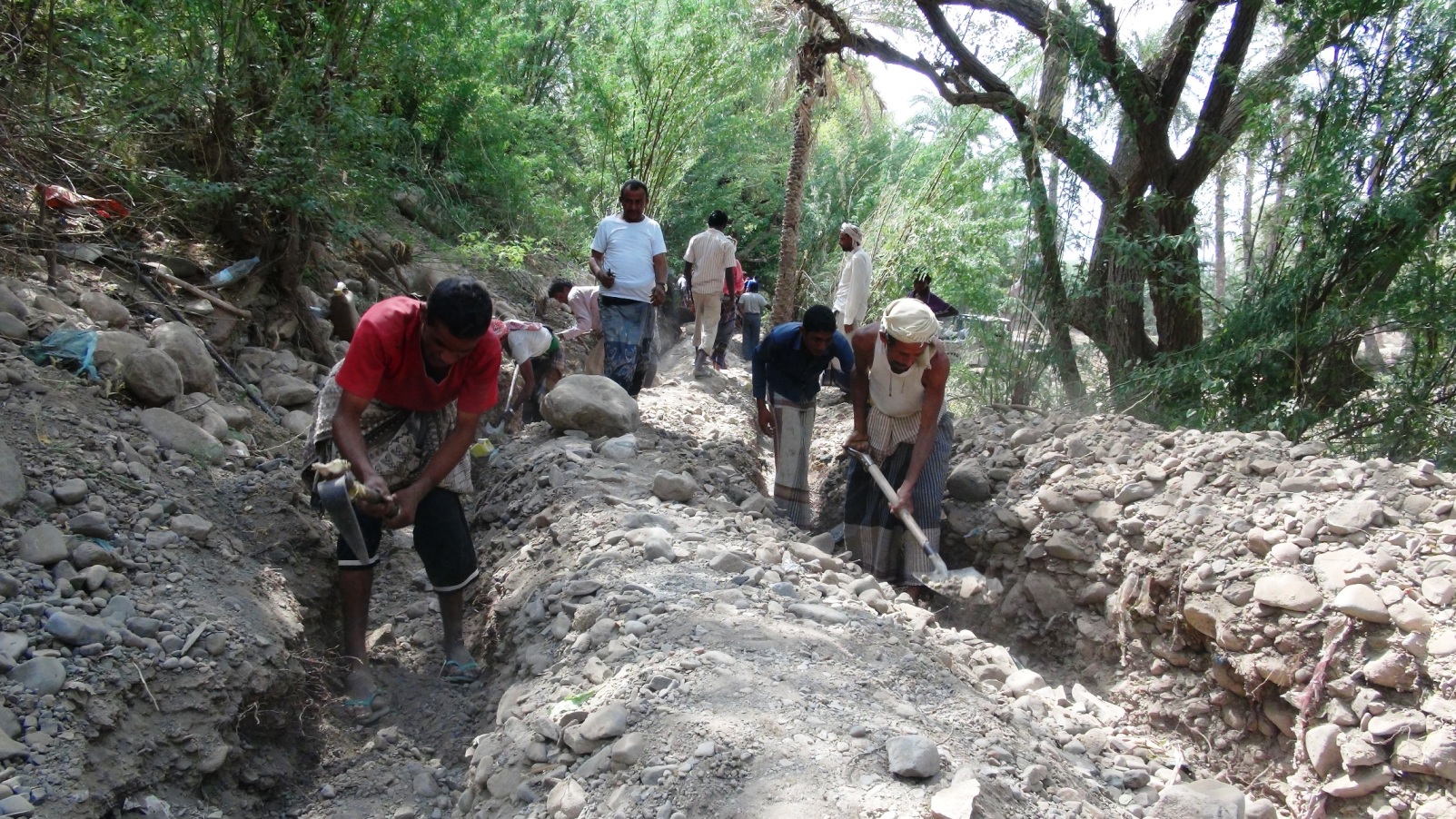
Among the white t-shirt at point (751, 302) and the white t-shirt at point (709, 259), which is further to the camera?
the white t-shirt at point (751, 302)

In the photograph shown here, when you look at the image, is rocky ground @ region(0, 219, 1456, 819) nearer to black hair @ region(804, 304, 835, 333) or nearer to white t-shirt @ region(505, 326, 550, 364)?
white t-shirt @ region(505, 326, 550, 364)

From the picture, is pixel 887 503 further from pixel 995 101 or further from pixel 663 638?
pixel 995 101

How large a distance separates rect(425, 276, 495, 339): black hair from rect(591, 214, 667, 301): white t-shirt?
305 cm

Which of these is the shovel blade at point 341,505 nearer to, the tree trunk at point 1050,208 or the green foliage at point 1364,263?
the green foliage at point 1364,263

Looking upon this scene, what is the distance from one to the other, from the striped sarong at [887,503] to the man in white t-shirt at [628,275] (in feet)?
5.62

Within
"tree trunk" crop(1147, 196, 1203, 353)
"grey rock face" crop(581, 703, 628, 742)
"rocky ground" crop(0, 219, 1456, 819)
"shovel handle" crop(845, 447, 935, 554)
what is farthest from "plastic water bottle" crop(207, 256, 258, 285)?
"tree trunk" crop(1147, 196, 1203, 353)

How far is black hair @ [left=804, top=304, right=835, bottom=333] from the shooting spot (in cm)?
471

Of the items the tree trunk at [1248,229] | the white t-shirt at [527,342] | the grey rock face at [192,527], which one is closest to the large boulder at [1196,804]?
the grey rock face at [192,527]

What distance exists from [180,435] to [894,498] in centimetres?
308

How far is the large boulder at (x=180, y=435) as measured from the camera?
3.56 m

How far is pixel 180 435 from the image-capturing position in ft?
11.9

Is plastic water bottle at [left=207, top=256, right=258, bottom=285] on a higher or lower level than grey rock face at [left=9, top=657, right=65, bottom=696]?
higher

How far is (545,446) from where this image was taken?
4.99m

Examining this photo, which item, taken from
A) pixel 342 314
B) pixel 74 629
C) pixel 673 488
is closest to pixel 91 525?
pixel 74 629
